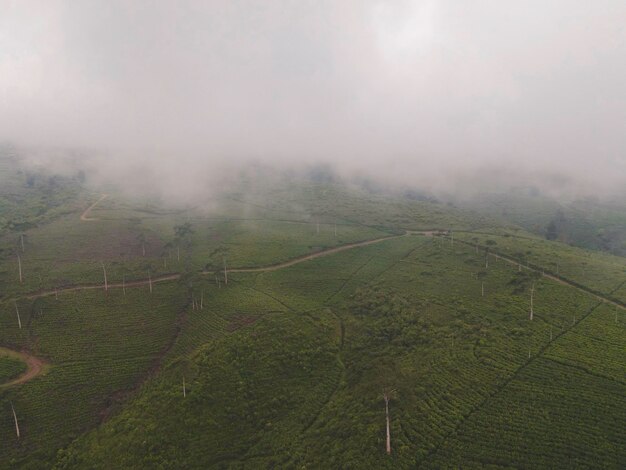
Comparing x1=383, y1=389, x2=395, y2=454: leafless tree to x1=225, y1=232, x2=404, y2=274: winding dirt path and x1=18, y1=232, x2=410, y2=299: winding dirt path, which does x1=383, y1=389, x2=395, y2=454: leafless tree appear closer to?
x1=225, y1=232, x2=404, y2=274: winding dirt path

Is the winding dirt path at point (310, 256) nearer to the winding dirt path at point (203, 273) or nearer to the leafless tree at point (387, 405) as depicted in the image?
the winding dirt path at point (203, 273)

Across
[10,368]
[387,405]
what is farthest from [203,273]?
[387,405]

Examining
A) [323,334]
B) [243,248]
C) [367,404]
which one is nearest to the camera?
[367,404]

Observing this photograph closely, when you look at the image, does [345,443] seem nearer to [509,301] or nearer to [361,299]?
[361,299]

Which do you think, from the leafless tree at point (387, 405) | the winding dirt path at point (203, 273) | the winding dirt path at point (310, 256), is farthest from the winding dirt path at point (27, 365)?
the leafless tree at point (387, 405)

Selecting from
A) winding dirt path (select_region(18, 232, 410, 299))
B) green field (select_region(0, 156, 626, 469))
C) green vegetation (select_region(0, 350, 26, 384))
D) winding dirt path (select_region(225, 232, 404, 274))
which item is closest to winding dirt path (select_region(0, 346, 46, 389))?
green vegetation (select_region(0, 350, 26, 384))

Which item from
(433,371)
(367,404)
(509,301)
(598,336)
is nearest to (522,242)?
(509,301)
